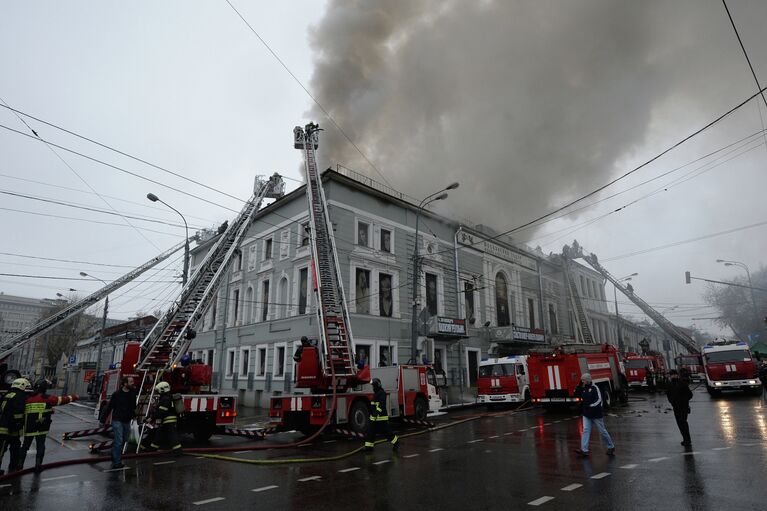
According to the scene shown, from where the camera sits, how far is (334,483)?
7.34 m

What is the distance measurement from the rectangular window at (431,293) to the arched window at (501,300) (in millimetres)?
7121

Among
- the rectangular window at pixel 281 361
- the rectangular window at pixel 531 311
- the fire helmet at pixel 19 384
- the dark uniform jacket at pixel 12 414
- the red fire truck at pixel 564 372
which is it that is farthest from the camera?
the rectangular window at pixel 531 311

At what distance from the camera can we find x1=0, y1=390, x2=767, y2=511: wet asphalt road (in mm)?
6074

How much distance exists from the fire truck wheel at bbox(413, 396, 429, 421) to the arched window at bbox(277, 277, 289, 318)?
11.1 meters

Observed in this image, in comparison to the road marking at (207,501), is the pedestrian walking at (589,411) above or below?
above

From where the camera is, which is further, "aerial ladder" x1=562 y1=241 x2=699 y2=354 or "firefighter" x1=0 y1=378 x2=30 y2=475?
"aerial ladder" x1=562 y1=241 x2=699 y2=354

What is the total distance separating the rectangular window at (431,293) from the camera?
28281mm

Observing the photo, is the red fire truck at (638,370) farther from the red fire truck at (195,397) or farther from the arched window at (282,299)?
the red fire truck at (195,397)

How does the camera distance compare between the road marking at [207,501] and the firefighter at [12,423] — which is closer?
the road marking at [207,501]

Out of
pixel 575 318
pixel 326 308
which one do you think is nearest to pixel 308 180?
pixel 326 308

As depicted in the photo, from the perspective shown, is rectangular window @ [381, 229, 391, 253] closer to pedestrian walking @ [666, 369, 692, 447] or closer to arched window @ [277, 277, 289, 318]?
arched window @ [277, 277, 289, 318]

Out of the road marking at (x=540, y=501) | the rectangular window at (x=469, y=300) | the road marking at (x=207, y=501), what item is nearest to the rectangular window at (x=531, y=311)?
the rectangular window at (x=469, y=300)

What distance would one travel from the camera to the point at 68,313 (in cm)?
2316

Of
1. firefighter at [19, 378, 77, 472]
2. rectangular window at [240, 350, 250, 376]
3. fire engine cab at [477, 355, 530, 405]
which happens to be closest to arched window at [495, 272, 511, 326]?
fire engine cab at [477, 355, 530, 405]
